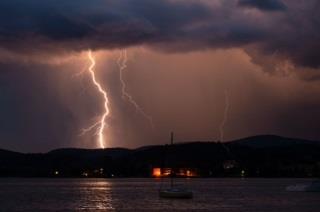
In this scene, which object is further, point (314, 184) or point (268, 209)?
point (314, 184)

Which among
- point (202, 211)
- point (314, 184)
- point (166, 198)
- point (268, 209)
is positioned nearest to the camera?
point (202, 211)

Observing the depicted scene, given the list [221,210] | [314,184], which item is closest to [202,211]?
[221,210]

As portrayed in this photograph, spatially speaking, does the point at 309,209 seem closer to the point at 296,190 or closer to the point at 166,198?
the point at 166,198

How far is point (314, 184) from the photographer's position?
145 m

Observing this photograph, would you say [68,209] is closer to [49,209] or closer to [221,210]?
[49,209]

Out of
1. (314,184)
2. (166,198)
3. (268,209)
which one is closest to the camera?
(268,209)

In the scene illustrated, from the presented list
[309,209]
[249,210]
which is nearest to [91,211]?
[249,210]

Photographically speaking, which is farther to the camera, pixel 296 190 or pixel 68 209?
pixel 296 190

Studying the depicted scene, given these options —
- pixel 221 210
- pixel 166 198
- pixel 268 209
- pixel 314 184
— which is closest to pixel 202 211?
pixel 221 210

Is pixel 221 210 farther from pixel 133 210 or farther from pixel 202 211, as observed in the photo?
pixel 133 210

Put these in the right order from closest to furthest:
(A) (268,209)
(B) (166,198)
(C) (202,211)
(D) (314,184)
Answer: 1. (C) (202,211)
2. (A) (268,209)
3. (B) (166,198)
4. (D) (314,184)

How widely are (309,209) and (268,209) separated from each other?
485 cm

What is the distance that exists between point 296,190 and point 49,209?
74.8 metres

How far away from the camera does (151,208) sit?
85.8m
